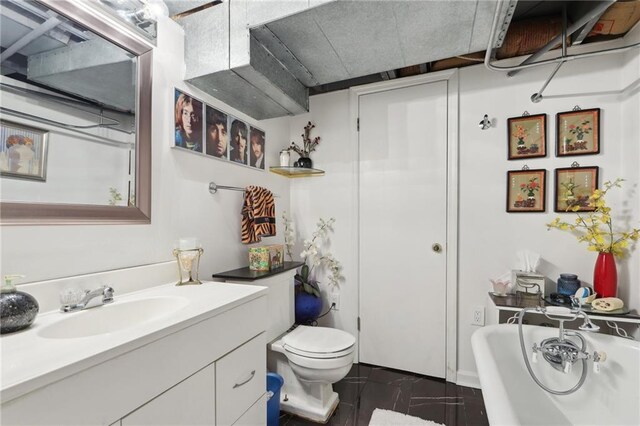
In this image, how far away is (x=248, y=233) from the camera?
1.98 meters

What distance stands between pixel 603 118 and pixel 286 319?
244cm

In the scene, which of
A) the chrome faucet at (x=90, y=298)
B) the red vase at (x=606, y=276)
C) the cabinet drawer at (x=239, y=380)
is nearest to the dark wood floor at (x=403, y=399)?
the cabinet drawer at (x=239, y=380)

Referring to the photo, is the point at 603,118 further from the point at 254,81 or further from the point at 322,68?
the point at 254,81

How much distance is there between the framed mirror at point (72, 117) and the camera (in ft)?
3.23

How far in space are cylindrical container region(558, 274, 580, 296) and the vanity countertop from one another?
1.90 meters

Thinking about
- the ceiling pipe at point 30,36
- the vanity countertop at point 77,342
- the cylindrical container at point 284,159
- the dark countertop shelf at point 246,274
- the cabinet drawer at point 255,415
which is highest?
the ceiling pipe at point 30,36

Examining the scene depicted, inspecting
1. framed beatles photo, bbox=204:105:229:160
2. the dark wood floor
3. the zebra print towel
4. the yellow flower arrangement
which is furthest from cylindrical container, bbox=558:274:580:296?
framed beatles photo, bbox=204:105:229:160

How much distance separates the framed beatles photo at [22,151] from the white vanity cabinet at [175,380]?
59 cm

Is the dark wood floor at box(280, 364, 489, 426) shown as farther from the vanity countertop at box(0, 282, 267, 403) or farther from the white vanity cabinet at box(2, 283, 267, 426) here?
the vanity countertop at box(0, 282, 267, 403)

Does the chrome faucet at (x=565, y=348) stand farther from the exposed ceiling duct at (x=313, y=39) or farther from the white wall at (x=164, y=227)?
the white wall at (x=164, y=227)

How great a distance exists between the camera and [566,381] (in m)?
1.49

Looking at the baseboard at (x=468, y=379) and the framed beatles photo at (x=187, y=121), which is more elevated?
the framed beatles photo at (x=187, y=121)

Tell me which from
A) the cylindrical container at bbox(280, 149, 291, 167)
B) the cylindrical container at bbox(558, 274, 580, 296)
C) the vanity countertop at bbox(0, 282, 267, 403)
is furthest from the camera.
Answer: the cylindrical container at bbox(280, 149, 291, 167)

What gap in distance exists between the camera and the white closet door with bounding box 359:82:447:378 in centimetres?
224
